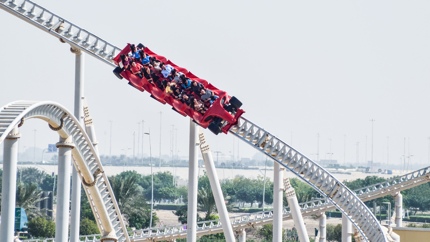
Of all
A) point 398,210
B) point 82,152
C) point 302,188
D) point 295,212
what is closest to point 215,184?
point 295,212

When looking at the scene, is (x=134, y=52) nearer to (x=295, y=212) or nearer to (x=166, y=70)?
(x=166, y=70)

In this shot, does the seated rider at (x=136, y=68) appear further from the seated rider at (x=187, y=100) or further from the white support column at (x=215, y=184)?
the white support column at (x=215, y=184)

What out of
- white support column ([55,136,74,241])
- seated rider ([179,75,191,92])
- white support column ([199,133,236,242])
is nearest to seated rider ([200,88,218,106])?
seated rider ([179,75,191,92])

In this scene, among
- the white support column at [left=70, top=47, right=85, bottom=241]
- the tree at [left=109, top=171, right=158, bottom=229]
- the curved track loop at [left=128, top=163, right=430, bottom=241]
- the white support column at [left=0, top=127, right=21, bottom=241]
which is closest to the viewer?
the white support column at [left=0, top=127, right=21, bottom=241]

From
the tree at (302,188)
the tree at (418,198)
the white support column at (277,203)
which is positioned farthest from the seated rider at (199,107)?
the tree at (418,198)

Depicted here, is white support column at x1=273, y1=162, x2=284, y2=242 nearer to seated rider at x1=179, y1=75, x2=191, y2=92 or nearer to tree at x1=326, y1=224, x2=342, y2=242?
seated rider at x1=179, y1=75, x2=191, y2=92

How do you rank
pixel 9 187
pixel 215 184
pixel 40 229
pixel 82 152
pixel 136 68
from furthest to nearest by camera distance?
pixel 40 229 < pixel 215 184 < pixel 136 68 < pixel 82 152 < pixel 9 187

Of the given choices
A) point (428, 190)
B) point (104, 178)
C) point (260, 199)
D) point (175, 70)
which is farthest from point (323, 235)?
point (260, 199)

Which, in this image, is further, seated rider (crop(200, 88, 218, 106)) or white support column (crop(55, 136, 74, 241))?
seated rider (crop(200, 88, 218, 106))
